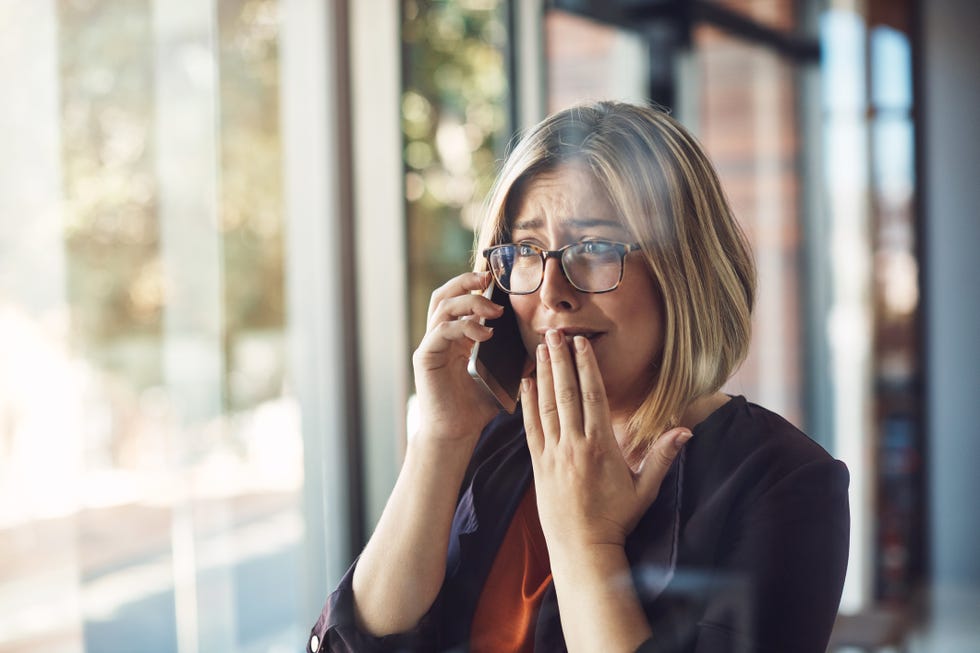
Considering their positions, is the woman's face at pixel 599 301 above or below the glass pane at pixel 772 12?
below

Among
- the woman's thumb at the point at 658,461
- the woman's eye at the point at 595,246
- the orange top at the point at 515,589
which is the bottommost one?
the orange top at the point at 515,589

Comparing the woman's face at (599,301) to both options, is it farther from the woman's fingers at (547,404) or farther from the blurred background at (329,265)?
the blurred background at (329,265)

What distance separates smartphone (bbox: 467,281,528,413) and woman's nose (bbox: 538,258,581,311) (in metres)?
0.05

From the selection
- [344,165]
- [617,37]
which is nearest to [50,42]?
[344,165]

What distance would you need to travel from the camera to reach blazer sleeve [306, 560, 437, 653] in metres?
0.90

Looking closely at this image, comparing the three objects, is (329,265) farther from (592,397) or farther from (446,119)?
(592,397)

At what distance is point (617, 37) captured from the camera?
203 centimetres

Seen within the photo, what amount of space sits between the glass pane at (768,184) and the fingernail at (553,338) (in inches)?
11.1

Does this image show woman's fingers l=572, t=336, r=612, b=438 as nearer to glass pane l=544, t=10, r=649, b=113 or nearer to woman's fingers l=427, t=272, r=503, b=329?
woman's fingers l=427, t=272, r=503, b=329

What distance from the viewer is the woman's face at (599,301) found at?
831 mm

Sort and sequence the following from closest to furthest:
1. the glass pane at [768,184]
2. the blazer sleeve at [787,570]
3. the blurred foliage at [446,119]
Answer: the blazer sleeve at [787,570], the glass pane at [768,184], the blurred foliage at [446,119]

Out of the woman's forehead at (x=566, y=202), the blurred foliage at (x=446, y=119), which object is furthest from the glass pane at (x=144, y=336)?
the woman's forehead at (x=566, y=202)

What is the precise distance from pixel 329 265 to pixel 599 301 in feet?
3.80

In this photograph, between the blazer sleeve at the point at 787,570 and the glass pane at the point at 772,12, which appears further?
the glass pane at the point at 772,12
